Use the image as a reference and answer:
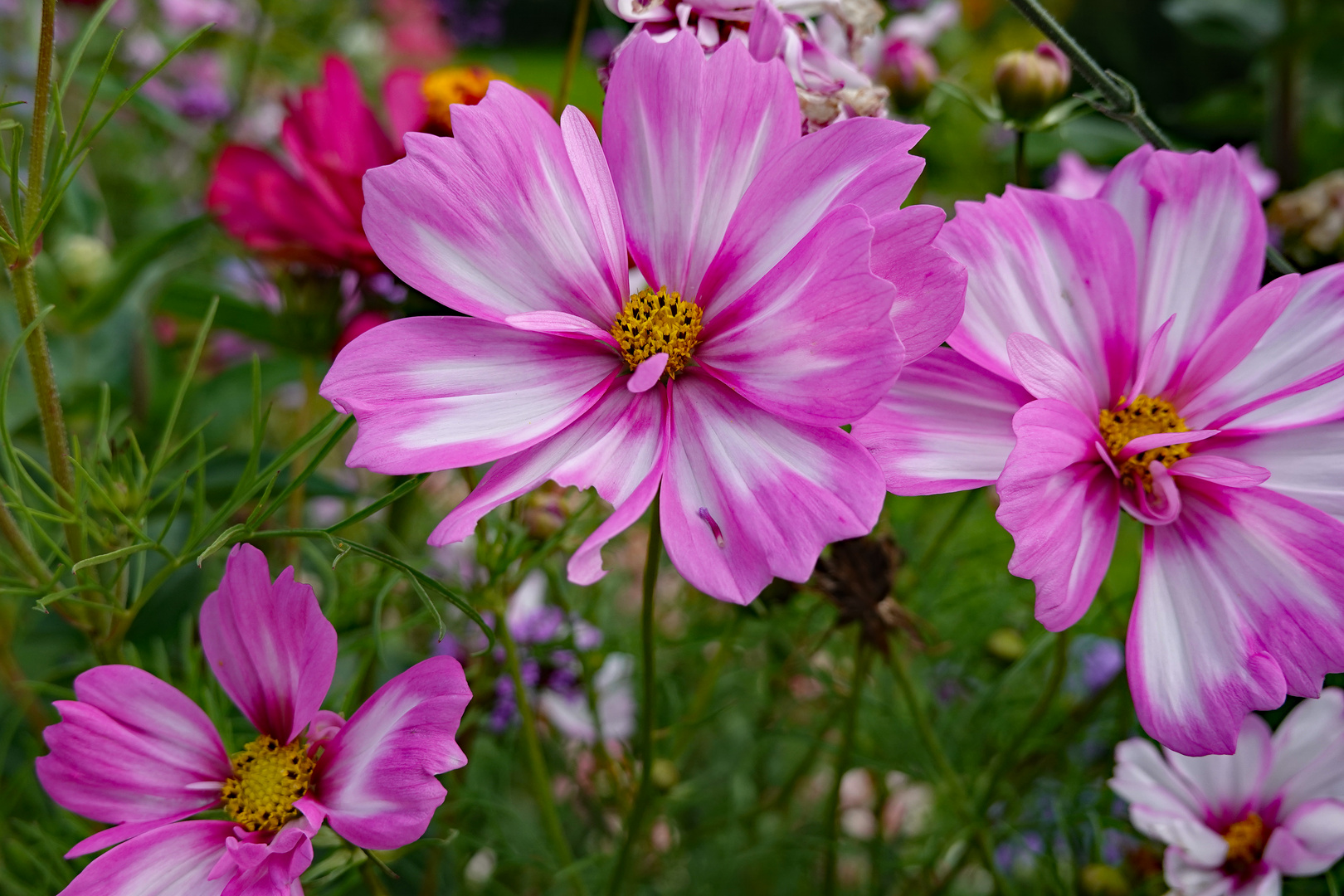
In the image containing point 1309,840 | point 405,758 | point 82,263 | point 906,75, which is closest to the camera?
point 405,758

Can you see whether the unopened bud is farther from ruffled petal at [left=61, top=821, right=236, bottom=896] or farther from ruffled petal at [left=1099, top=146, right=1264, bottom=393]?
ruffled petal at [left=1099, top=146, right=1264, bottom=393]

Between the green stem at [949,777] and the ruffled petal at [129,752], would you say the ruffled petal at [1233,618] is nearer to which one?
the green stem at [949,777]

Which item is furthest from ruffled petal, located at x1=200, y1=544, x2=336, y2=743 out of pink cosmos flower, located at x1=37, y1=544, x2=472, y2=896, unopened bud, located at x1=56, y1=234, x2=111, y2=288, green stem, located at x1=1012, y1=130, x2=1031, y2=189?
unopened bud, located at x1=56, y1=234, x2=111, y2=288

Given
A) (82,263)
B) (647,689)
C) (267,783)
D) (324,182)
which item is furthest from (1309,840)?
(82,263)

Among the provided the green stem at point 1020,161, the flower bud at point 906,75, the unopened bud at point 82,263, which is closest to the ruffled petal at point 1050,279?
the green stem at point 1020,161

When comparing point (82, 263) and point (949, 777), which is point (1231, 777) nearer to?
point (949, 777)
